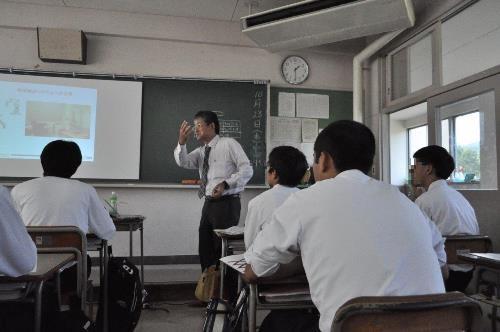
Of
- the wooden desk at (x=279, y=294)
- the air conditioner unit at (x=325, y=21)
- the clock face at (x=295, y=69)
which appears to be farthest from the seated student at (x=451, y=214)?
the clock face at (x=295, y=69)

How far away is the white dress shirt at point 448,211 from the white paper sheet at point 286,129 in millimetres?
2643

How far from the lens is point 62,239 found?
184 centimetres

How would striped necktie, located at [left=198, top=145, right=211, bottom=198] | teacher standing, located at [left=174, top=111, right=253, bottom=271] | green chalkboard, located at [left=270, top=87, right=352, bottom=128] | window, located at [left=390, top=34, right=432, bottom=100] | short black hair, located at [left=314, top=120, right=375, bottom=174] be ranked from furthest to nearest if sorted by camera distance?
green chalkboard, located at [left=270, top=87, right=352, bottom=128], window, located at [left=390, top=34, right=432, bottom=100], striped necktie, located at [left=198, top=145, right=211, bottom=198], teacher standing, located at [left=174, top=111, right=253, bottom=271], short black hair, located at [left=314, top=120, right=375, bottom=174]

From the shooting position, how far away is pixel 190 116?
463 centimetres

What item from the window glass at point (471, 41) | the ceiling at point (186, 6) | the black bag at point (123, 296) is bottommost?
the black bag at point (123, 296)

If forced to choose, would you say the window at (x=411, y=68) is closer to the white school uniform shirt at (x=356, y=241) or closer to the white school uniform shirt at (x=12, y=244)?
the white school uniform shirt at (x=356, y=241)

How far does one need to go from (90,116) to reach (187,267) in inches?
78.3

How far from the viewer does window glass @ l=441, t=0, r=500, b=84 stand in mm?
3238

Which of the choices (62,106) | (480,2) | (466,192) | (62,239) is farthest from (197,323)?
(480,2)

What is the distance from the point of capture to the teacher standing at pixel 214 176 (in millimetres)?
3314

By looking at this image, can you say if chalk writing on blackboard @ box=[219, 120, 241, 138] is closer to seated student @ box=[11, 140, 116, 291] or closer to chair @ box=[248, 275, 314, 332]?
seated student @ box=[11, 140, 116, 291]

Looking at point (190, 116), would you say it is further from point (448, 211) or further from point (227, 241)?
point (448, 211)

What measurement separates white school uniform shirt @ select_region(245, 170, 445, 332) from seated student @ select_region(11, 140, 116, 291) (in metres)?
1.44

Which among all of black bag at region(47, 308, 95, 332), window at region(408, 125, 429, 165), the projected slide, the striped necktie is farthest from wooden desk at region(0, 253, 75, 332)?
window at region(408, 125, 429, 165)
